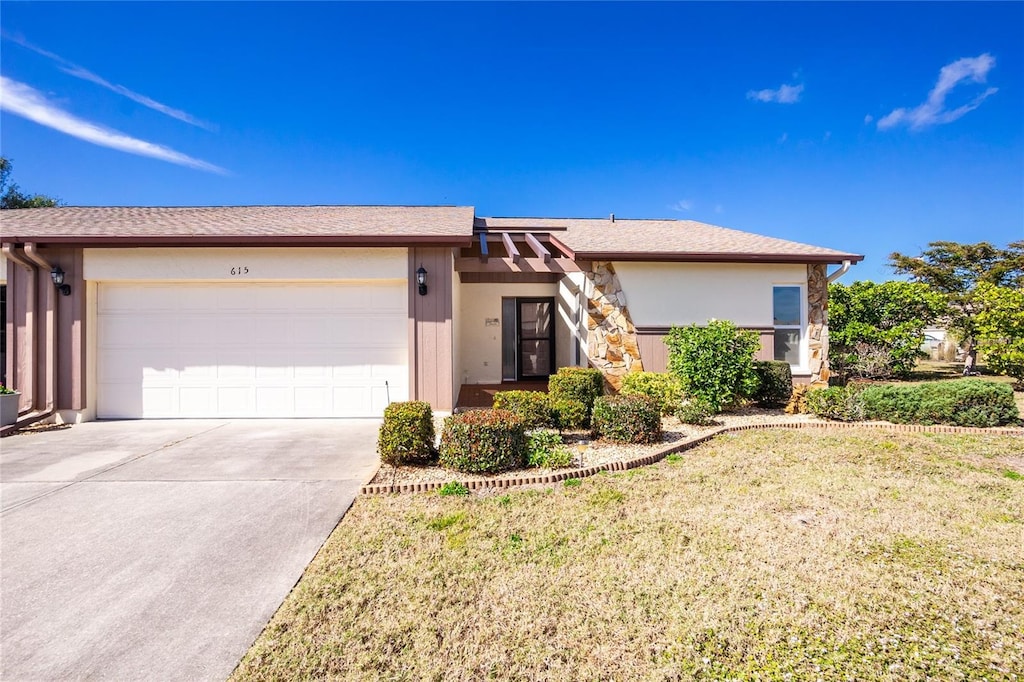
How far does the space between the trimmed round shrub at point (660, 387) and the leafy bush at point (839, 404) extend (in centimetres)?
216

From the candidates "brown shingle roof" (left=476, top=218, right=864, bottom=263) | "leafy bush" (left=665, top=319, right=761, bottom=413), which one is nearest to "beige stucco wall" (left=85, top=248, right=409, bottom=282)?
"brown shingle roof" (left=476, top=218, right=864, bottom=263)

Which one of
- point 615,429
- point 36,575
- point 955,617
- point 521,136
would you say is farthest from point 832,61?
point 36,575

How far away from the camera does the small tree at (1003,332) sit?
10.5m

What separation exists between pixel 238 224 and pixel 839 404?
11181 mm

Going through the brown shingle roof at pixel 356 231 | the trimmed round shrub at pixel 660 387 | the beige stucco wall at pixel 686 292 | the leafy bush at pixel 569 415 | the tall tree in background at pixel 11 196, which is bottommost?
the leafy bush at pixel 569 415

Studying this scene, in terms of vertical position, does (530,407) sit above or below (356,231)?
below

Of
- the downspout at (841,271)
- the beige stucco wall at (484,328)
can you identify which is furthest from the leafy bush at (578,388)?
the downspout at (841,271)

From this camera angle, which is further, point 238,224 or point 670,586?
point 238,224

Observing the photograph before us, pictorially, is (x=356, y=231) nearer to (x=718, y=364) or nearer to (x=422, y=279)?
(x=422, y=279)

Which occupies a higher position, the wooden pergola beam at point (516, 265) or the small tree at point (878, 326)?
the wooden pergola beam at point (516, 265)

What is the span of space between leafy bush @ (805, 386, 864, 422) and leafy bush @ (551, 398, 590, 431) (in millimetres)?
3978

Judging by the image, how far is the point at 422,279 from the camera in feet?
25.2

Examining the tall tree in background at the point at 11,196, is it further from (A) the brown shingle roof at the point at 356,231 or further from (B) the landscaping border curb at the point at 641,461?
(B) the landscaping border curb at the point at 641,461

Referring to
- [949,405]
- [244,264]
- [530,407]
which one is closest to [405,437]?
[530,407]
